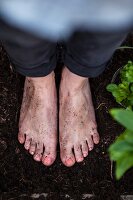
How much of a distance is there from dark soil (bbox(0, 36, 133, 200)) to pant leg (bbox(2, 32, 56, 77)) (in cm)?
40

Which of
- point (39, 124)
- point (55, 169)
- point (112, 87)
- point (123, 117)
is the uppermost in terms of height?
point (123, 117)

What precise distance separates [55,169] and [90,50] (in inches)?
25.5

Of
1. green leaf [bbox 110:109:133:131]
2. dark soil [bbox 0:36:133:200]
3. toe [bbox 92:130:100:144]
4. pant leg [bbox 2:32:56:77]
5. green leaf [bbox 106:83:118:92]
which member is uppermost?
green leaf [bbox 110:109:133:131]

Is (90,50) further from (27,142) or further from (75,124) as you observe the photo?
(27,142)

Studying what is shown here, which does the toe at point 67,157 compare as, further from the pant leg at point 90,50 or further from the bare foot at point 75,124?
the pant leg at point 90,50

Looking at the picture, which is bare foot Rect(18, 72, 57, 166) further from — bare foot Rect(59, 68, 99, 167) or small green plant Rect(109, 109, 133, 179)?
small green plant Rect(109, 109, 133, 179)

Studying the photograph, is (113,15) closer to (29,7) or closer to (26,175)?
(29,7)

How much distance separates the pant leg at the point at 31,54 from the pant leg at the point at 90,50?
6 centimetres

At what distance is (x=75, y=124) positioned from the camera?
1.63 metres

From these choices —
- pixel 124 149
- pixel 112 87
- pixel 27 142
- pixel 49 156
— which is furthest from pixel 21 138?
pixel 124 149

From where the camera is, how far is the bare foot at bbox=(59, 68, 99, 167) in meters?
1.61

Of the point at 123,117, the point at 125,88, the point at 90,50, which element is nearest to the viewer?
the point at 123,117

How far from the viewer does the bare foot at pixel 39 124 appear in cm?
162

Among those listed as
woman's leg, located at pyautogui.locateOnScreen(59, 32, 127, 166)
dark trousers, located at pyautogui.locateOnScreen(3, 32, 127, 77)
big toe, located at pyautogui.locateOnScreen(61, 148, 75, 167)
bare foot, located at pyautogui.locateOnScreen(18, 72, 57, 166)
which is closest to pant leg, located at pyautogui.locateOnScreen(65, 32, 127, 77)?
dark trousers, located at pyautogui.locateOnScreen(3, 32, 127, 77)
